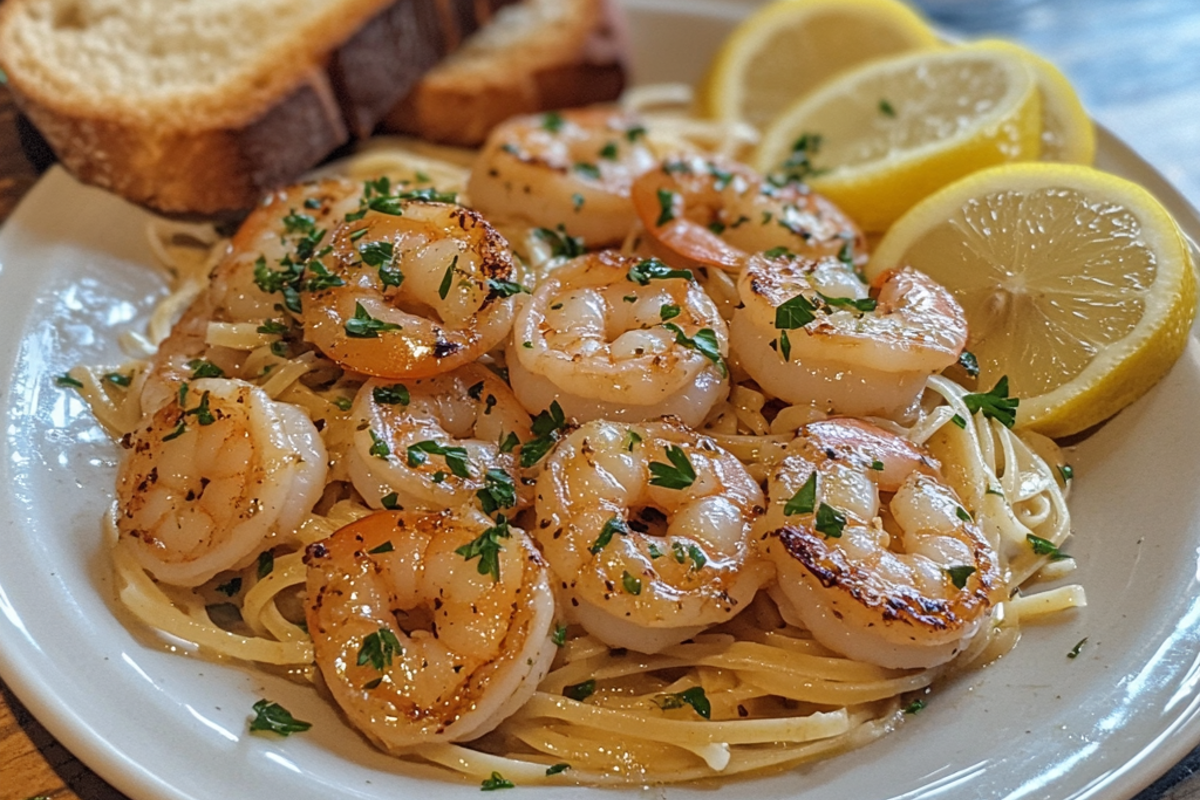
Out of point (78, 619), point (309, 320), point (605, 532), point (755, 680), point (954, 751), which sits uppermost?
point (309, 320)

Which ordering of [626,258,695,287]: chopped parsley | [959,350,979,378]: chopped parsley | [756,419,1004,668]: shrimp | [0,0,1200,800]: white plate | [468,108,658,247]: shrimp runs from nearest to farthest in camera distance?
[0,0,1200,800]: white plate → [756,419,1004,668]: shrimp → [626,258,695,287]: chopped parsley → [959,350,979,378]: chopped parsley → [468,108,658,247]: shrimp

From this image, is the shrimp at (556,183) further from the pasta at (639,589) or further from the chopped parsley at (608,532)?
the chopped parsley at (608,532)

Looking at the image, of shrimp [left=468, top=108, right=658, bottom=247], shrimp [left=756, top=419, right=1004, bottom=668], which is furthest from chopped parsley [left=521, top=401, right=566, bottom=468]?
shrimp [left=468, top=108, right=658, bottom=247]

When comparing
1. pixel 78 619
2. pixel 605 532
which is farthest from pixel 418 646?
pixel 78 619

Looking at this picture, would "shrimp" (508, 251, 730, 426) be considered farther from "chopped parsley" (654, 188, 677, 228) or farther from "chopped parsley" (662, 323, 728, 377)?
"chopped parsley" (654, 188, 677, 228)

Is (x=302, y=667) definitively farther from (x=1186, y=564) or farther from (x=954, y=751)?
(x=1186, y=564)
